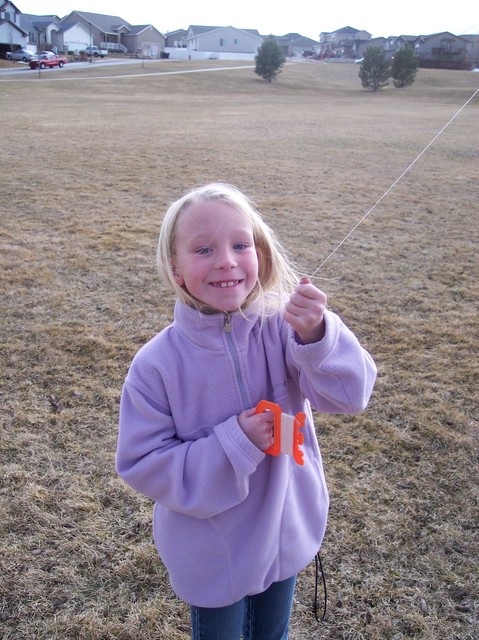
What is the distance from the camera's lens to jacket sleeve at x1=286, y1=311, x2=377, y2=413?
130cm

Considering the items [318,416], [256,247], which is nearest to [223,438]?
[256,247]

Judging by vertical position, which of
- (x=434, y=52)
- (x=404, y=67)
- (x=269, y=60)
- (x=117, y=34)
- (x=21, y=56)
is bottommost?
(x=404, y=67)

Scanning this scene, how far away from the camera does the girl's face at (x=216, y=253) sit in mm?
1354

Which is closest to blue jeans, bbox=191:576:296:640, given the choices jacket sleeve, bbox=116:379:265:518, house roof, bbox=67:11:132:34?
jacket sleeve, bbox=116:379:265:518

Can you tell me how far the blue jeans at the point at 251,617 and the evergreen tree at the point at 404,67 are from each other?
119 ft

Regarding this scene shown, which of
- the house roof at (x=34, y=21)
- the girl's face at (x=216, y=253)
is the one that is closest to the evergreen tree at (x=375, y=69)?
the girl's face at (x=216, y=253)

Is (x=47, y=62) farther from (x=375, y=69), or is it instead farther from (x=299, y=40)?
(x=299, y=40)

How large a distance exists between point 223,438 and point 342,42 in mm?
74969

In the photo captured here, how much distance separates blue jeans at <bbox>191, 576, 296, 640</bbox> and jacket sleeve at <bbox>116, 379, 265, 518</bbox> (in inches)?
14.7

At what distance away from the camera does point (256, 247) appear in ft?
4.91

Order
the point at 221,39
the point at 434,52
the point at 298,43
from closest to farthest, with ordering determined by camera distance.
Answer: the point at 434,52 < the point at 221,39 < the point at 298,43

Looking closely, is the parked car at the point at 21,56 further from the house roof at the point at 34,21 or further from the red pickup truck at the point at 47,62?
the house roof at the point at 34,21

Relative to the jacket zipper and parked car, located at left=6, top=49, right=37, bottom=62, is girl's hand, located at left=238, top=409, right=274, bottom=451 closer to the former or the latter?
the jacket zipper

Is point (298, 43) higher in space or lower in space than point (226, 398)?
higher
